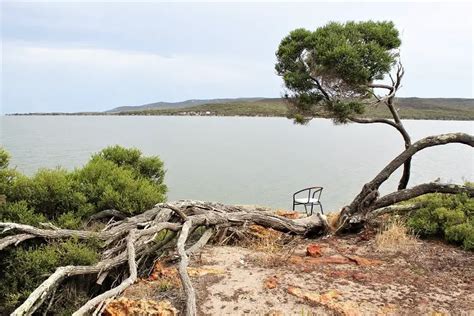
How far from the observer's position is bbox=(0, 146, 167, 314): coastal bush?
20.5 feet

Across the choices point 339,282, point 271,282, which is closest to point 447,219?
point 339,282

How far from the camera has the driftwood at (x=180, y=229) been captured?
5262 millimetres

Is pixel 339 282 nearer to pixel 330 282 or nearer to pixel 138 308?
pixel 330 282

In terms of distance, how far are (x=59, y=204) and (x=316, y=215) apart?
4.81m

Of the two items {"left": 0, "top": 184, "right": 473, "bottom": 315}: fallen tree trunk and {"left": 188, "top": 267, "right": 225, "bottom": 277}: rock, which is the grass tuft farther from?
{"left": 188, "top": 267, "right": 225, "bottom": 277}: rock

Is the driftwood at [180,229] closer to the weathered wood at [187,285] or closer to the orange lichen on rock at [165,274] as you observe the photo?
the weathered wood at [187,285]

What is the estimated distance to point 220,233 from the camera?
7.96m

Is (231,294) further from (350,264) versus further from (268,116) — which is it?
(268,116)

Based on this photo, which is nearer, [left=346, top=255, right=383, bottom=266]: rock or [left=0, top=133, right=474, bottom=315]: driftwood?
[left=0, top=133, right=474, bottom=315]: driftwood

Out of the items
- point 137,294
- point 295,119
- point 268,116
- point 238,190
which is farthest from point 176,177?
point 268,116

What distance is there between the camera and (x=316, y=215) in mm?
9016

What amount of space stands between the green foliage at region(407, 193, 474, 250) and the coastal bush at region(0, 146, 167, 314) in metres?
4.87

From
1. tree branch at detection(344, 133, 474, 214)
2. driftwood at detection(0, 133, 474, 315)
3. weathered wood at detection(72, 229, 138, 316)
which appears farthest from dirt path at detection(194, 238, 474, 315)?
tree branch at detection(344, 133, 474, 214)

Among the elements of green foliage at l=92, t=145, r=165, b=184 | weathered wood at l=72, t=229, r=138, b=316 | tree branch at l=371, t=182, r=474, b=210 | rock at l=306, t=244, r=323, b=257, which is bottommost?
rock at l=306, t=244, r=323, b=257
